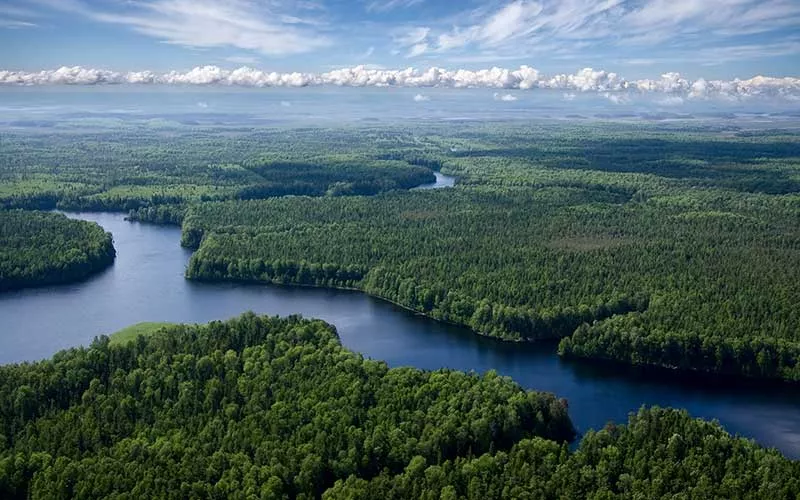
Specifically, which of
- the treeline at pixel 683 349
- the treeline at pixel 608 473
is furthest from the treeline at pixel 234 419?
the treeline at pixel 683 349

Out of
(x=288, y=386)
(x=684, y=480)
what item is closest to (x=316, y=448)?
(x=288, y=386)

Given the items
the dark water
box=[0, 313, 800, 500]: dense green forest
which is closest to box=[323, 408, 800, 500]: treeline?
box=[0, 313, 800, 500]: dense green forest

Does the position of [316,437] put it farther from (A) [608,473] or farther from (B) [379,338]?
(B) [379,338]

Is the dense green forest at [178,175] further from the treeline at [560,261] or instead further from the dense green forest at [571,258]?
the treeline at [560,261]

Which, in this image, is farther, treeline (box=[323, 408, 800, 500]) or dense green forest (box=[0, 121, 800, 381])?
dense green forest (box=[0, 121, 800, 381])

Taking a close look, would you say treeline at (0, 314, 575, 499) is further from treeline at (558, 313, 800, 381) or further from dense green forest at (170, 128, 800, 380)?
dense green forest at (170, 128, 800, 380)
